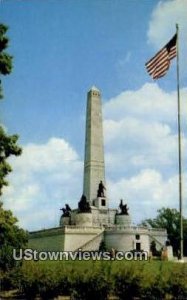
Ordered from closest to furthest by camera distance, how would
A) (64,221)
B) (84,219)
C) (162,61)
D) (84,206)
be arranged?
1. (162,61)
2. (84,219)
3. (84,206)
4. (64,221)

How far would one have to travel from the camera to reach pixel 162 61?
20547mm

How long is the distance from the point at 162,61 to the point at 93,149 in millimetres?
31139

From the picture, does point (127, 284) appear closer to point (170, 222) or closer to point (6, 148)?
point (6, 148)

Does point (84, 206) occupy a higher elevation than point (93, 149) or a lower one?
lower

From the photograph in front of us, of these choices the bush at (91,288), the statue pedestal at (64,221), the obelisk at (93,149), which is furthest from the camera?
the statue pedestal at (64,221)

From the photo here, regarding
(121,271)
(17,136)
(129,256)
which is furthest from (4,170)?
(129,256)

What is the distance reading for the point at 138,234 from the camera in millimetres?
45625

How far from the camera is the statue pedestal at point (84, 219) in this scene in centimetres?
4909

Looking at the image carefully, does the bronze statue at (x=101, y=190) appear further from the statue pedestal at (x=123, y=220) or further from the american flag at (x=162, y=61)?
A: the american flag at (x=162, y=61)

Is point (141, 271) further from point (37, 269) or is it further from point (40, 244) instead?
point (40, 244)

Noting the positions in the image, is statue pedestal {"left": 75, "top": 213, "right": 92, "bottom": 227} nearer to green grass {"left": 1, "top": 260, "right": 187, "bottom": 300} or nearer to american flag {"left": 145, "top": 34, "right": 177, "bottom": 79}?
american flag {"left": 145, "top": 34, "right": 177, "bottom": 79}

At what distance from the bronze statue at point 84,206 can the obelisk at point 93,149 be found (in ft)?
6.74

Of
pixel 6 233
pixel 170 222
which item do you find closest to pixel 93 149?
pixel 170 222

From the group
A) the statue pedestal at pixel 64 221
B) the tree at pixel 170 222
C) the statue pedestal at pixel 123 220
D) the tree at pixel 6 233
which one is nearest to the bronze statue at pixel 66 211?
the statue pedestal at pixel 64 221
